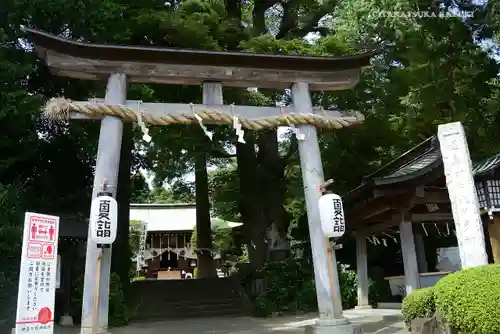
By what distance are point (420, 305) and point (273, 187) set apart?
1379 cm

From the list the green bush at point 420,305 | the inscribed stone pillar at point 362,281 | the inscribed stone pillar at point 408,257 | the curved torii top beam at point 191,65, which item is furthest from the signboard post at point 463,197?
the inscribed stone pillar at point 362,281

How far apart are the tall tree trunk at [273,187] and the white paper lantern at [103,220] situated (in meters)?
13.0

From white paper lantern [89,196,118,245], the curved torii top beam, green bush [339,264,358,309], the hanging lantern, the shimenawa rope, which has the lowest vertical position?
green bush [339,264,358,309]

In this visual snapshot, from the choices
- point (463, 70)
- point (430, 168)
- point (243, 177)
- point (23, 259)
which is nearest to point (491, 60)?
point (463, 70)

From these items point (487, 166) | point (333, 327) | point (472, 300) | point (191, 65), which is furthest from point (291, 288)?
point (472, 300)

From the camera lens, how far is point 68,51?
9477 millimetres

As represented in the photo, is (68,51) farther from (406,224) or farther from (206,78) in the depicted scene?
(406,224)

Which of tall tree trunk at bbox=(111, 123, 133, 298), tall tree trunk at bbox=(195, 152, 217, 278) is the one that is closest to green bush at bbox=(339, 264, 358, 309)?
Answer: tall tree trunk at bbox=(111, 123, 133, 298)

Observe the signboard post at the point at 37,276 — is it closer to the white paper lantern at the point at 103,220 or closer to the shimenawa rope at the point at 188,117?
the white paper lantern at the point at 103,220

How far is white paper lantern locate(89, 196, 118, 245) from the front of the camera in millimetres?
8430

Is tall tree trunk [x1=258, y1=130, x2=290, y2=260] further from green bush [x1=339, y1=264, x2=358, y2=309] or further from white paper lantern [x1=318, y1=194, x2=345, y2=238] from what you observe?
white paper lantern [x1=318, y1=194, x2=345, y2=238]

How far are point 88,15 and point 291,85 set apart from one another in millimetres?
7338

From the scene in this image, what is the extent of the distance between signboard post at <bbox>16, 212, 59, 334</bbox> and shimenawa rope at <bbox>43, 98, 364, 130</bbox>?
3.61 meters

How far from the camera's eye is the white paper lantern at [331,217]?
9469mm
